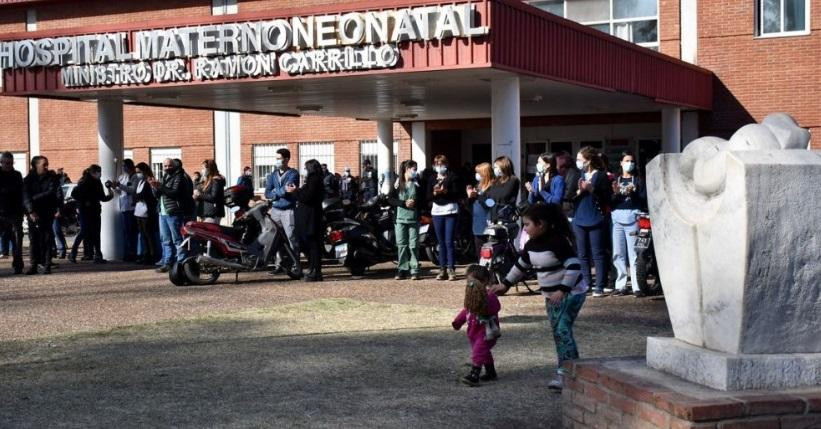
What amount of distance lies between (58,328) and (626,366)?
716cm

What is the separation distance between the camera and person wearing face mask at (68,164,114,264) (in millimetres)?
20141

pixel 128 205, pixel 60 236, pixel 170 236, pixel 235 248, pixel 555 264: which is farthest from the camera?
pixel 60 236

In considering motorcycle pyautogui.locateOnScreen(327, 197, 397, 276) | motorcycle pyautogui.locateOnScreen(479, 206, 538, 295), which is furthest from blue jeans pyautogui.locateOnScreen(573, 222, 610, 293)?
motorcycle pyautogui.locateOnScreen(327, 197, 397, 276)

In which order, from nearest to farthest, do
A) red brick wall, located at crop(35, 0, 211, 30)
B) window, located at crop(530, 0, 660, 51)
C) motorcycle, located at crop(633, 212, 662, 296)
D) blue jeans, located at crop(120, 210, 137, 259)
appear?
motorcycle, located at crop(633, 212, 662, 296), blue jeans, located at crop(120, 210, 137, 259), window, located at crop(530, 0, 660, 51), red brick wall, located at crop(35, 0, 211, 30)

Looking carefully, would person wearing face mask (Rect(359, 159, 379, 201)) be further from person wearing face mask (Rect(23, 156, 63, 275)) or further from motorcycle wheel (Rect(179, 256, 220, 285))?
motorcycle wheel (Rect(179, 256, 220, 285))

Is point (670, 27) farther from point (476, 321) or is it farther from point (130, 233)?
point (476, 321)

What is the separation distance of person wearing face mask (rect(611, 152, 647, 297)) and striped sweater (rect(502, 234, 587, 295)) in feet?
19.3

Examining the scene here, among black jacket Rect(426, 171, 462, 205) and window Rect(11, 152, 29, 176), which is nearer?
black jacket Rect(426, 171, 462, 205)

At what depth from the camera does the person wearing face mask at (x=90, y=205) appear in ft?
66.1

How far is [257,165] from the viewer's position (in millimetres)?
34250

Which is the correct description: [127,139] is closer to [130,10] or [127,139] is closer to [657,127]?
[130,10]

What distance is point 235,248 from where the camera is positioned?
52.1ft

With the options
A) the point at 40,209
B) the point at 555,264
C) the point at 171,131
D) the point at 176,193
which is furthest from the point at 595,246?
the point at 171,131

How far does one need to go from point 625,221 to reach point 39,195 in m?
9.19
